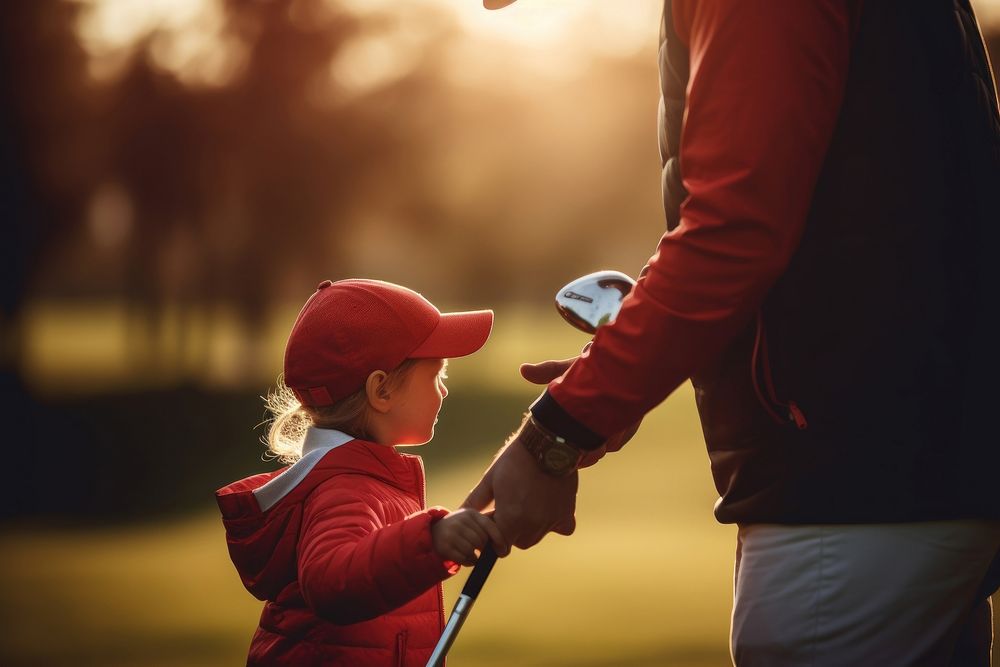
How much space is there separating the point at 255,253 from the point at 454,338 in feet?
50.0

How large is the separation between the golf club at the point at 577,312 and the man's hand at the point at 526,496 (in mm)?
144

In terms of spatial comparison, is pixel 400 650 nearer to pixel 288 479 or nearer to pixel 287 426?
pixel 288 479

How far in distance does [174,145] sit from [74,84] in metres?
1.65

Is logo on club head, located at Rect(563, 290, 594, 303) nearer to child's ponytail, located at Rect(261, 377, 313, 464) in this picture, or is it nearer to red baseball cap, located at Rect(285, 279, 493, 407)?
red baseball cap, located at Rect(285, 279, 493, 407)

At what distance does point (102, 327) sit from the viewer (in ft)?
129

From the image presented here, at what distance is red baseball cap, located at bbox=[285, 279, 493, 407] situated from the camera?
240 centimetres

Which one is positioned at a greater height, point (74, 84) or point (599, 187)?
point (74, 84)

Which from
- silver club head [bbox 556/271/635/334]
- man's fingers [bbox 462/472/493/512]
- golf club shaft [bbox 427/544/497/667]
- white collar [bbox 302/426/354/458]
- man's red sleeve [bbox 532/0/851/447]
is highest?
man's red sleeve [bbox 532/0/851/447]

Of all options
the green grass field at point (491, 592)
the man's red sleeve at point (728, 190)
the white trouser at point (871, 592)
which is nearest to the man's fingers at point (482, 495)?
the man's red sleeve at point (728, 190)

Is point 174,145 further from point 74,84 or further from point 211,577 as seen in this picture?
point 211,577

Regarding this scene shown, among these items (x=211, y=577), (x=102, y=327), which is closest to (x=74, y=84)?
(x=211, y=577)

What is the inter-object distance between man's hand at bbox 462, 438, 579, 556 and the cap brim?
2.43ft

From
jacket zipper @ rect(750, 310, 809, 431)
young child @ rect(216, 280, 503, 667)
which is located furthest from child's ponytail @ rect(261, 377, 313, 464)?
jacket zipper @ rect(750, 310, 809, 431)

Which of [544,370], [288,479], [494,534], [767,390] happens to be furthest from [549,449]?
[288,479]
